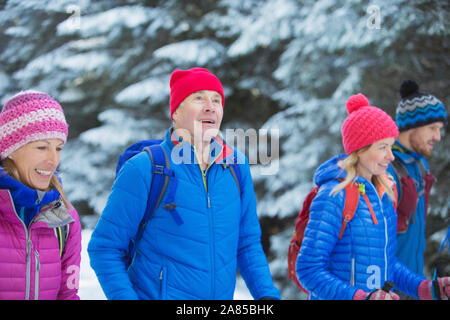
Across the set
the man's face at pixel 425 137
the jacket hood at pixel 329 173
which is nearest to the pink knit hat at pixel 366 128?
the jacket hood at pixel 329 173

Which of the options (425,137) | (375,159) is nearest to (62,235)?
(375,159)

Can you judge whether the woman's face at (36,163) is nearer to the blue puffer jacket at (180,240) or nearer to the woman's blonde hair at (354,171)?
the blue puffer jacket at (180,240)

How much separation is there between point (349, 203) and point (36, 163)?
5.39 ft

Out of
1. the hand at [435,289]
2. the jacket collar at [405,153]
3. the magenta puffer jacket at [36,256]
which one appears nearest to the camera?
the magenta puffer jacket at [36,256]

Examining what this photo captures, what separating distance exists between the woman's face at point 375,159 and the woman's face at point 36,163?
1.77 metres

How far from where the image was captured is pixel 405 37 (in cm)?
643

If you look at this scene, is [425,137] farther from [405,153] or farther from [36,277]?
[36,277]

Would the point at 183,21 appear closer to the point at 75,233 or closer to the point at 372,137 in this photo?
the point at 372,137

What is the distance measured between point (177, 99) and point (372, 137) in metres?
1.22

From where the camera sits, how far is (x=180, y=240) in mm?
2092

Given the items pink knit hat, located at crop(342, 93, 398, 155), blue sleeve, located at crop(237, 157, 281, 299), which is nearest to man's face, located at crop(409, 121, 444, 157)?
pink knit hat, located at crop(342, 93, 398, 155)

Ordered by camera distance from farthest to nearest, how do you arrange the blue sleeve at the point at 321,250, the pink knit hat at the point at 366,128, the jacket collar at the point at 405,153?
the jacket collar at the point at 405,153 → the pink knit hat at the point at 366,128 → the blue sleeve at the point at 321,250

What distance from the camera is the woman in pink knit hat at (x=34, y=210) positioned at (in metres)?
1.88

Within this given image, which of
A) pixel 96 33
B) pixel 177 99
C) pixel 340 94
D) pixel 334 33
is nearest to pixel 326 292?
pixel 177 99
